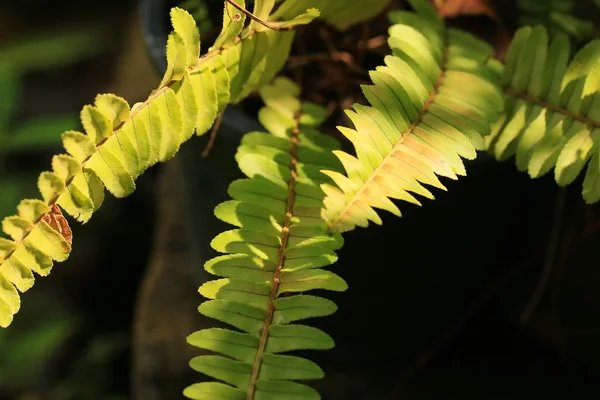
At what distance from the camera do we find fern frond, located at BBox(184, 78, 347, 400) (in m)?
0.71

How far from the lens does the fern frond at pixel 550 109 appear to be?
769 millimetres

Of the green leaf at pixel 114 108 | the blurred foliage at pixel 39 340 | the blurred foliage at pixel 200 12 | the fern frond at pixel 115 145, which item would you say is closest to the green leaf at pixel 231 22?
the fern frond at pixel 115 145

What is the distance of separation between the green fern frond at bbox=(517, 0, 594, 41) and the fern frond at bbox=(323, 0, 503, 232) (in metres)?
0.13

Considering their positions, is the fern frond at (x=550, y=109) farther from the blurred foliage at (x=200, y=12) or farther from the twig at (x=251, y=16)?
the blurred foliage at (x=200, y=12)

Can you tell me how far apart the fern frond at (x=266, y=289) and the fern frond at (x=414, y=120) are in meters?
0.06

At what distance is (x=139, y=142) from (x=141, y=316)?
827 millimetres

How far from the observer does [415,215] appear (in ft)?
3.31

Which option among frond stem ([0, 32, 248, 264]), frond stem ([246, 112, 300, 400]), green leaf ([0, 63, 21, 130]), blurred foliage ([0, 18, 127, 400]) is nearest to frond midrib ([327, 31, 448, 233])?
frond stem ([246, 112, 300, 400])

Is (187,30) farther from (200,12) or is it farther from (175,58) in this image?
(200,12)

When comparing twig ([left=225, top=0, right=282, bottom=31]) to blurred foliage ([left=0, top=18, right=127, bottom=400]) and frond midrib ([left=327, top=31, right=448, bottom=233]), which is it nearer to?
frond midrib ([left=327, top=31, right=448, bottom=233])

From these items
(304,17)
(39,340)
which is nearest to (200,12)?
(304,17)

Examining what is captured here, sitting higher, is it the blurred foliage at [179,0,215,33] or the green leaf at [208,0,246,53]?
the blurred foliage at [179,0,215,33]

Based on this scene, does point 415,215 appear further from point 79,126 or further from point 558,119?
point 79,126

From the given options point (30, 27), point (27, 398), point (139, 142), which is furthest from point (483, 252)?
point (30, 27)
